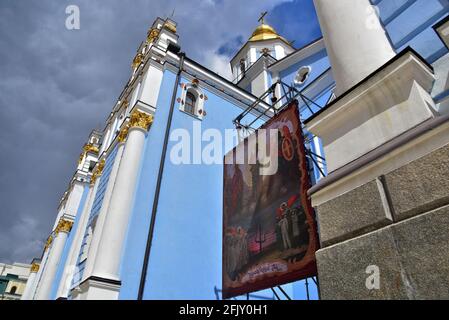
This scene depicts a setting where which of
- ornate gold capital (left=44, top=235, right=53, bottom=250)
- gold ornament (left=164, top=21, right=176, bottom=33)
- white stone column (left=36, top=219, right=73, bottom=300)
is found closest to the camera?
white stone column (left=36, top=219, right=73, bottom=300)

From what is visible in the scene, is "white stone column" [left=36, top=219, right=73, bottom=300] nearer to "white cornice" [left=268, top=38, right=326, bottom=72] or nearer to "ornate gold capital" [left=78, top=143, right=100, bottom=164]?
"ornate gold capital" [left=78, top=143, right=100, bottom=164]

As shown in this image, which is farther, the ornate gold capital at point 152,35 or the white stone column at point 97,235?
the ornate gold capital at point 152,35

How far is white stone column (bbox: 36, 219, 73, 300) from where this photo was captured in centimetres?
1386

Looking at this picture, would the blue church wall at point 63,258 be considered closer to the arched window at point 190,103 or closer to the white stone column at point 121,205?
the white stone column at point 121,205

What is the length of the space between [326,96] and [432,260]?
43.9 feet

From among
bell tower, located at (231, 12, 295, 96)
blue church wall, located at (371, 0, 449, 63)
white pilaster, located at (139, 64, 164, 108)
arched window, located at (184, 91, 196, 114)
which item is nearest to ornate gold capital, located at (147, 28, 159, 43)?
white pilaster, located at (139, 64, 164, 108)

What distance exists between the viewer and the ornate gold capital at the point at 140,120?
9995 millimetres

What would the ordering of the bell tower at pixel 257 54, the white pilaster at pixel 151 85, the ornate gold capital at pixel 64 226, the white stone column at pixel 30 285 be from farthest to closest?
the bell tower at pixel 257 54 → the white stone column at pixel 30 285 → the ornate gold capital at pixel 64 226 → the white pilaster at pixel 151 85

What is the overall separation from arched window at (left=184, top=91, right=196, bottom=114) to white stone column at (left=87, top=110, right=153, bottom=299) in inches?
82.0

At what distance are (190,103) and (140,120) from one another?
2.75m

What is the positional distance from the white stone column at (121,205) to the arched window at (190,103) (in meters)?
2.08

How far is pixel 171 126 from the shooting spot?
1072 cm

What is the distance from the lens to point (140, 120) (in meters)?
10.1

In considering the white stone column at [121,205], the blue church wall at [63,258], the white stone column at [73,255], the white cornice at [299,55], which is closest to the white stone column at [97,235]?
the white stone column at [121,205]
